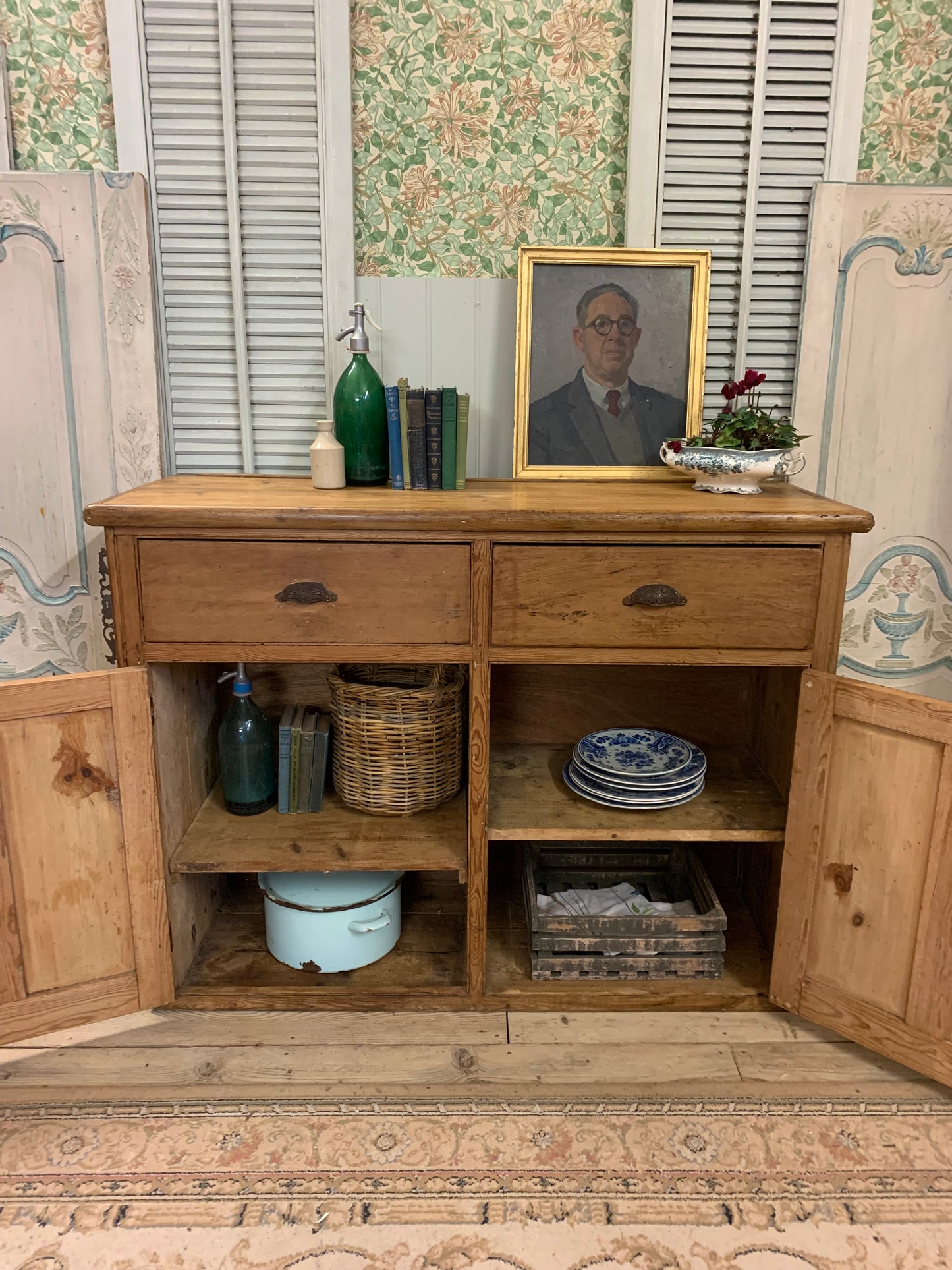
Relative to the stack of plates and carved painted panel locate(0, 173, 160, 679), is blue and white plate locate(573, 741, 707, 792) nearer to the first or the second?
the stack of plates

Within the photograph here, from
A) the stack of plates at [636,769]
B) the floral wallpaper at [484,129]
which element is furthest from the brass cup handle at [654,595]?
the floral wallpaper at [484,129]

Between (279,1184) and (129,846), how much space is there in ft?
2.07

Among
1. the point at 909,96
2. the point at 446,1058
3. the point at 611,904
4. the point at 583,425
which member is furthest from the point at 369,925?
the point at 909,96

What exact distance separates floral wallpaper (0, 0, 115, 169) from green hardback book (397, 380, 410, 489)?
0.84 meters

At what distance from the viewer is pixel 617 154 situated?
1.90 m

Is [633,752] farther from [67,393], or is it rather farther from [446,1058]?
[67,393]

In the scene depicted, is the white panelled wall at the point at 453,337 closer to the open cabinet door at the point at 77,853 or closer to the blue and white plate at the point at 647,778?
the blue and white plate at the point at 647,778

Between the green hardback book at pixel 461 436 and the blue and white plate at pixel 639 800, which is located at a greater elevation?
the green hardback book at pixel 461 436

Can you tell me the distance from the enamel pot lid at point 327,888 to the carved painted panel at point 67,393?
689mm

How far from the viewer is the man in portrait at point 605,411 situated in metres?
1.89

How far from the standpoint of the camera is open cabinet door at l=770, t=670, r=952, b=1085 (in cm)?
151

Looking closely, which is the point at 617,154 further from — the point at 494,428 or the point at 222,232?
the point at 222,232

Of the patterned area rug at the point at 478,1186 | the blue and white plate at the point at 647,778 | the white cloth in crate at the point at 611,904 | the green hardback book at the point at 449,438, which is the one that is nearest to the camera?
the patterned area rug at the point at 478,1186

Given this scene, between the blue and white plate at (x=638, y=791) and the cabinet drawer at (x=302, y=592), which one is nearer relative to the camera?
the cabinet drawer at (x=302, y=592)
